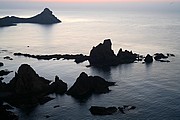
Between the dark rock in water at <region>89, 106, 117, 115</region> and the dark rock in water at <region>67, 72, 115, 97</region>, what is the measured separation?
46.5 feet

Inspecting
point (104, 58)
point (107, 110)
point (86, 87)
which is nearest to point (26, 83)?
point (86, 87)

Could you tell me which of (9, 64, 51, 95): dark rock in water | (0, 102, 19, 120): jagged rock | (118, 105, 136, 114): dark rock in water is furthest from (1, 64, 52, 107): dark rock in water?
(118, 105, 136, 114): dark rock in water

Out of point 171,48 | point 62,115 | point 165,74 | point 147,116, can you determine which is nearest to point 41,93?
point 62,115

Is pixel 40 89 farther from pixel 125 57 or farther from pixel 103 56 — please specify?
pixel 125 57

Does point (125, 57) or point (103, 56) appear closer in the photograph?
point (103, 56)

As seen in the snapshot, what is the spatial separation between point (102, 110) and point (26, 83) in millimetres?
27907

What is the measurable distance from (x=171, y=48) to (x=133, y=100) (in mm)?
97530

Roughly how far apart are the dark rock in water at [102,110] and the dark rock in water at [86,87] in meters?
14.2

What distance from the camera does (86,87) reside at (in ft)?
315

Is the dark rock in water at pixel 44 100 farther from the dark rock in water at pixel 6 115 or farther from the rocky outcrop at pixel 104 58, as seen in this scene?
the rocky outcrop at pixel 104 58

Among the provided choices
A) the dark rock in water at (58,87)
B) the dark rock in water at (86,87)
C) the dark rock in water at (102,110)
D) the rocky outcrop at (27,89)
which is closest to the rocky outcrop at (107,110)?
the dark rock in water at (102,110)

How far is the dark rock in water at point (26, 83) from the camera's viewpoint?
301 ft

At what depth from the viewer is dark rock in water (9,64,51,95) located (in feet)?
301

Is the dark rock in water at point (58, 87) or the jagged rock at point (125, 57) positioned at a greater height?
the jagged rock at point (125, 57)
